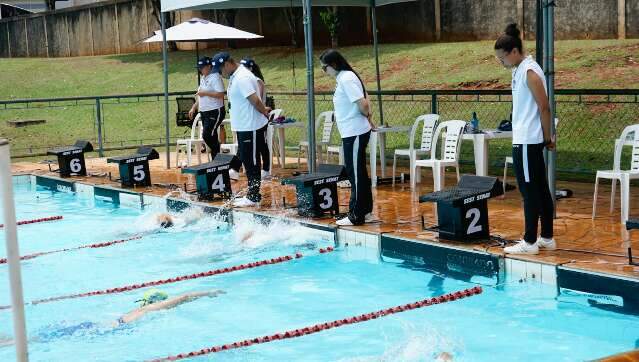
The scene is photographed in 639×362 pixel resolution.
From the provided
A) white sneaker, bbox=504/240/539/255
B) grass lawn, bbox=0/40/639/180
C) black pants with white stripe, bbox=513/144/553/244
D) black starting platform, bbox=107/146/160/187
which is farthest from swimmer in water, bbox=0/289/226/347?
grass lawn, bbox=0/40/639/180

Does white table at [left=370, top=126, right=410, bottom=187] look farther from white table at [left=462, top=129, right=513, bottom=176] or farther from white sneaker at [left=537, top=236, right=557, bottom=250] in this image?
white sneaker at [left=537, top=236, right=557, bottom=250]

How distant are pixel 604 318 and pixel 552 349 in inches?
29.4

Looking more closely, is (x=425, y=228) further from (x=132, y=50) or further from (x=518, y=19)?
(x=132, y=50)

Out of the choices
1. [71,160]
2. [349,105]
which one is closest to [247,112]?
[349,105]

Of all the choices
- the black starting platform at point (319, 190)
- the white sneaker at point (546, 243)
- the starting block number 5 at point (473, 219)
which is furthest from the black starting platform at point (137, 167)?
the white sneaker at point (546, 243)

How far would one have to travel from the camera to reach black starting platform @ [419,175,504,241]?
8.05 m

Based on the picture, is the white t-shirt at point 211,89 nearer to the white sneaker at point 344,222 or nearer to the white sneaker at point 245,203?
the white sneaker at point 245,203

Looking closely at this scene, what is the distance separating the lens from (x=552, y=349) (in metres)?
6.27

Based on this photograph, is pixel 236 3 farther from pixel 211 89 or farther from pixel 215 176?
pixel 215 176

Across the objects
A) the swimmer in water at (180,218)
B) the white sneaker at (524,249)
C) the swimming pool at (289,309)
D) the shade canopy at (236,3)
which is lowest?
the swimming pool at (289,309)

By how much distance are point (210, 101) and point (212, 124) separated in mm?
317

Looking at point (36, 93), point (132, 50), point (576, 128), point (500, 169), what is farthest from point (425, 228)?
point (132, 50)

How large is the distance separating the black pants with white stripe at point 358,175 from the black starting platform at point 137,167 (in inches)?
181

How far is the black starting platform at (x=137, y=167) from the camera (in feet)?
43.0
